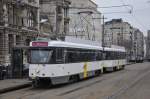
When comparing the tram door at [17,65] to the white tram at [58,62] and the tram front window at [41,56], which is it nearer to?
the white tram at [58,62]

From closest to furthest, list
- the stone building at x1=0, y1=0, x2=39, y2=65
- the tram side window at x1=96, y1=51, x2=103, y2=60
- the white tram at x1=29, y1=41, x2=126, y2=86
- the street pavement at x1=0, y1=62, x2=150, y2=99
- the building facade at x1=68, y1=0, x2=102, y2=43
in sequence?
the street pavement at x1=0, y1=62, x2=150, y2=99, the white tram at x1=29, y1=41, x2=126, y2=86, the tram side window at x1=96, y1=51, x2=103, y2=60, the stone building at x1=0, y1=0, x2=39, y2=65, the building facade at x1=68, y1=0, x2=102, y2=43

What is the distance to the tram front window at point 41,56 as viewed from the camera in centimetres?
2256

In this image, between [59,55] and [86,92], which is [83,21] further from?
[86,92]

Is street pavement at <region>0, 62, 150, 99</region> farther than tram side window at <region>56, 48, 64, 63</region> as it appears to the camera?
No

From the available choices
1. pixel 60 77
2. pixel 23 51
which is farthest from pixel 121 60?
pixel 60 77

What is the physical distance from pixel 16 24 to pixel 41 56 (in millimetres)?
30568

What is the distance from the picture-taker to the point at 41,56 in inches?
896

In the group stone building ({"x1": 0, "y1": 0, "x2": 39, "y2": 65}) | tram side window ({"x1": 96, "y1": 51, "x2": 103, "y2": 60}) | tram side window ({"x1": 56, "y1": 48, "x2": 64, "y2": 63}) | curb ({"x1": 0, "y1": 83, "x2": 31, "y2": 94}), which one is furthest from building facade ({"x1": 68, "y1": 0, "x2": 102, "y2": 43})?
curb ({"x1": 0, "y1": 83, "x2": 31, "y2": 94})

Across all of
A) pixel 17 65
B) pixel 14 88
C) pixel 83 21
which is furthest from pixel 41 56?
pixel 83 21

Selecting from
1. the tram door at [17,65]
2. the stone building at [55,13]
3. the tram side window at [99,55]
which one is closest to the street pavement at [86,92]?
the tram door at [17,65]

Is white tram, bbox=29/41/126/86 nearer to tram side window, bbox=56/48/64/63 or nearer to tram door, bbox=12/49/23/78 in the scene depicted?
tram side window, bbox=56/48/64/63

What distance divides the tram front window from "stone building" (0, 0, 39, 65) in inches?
897

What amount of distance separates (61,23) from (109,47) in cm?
3235

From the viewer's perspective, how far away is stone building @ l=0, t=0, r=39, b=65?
160 feet
